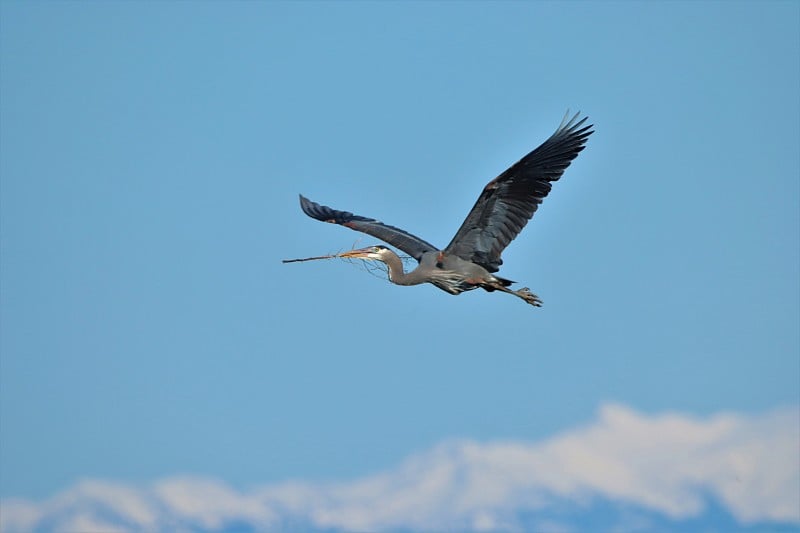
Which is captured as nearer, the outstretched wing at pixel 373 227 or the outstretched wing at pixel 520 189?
the outstretched wing at pixel 520 189

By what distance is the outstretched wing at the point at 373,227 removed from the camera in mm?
25484

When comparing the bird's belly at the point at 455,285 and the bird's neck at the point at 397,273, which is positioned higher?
the bird's neck at the point at 397,273

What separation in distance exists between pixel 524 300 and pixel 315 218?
4.89 meters

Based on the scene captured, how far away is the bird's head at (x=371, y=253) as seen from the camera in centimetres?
2491

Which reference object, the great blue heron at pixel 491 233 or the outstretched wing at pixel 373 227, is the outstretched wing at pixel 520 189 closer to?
the great blue heron at pixel 491 233

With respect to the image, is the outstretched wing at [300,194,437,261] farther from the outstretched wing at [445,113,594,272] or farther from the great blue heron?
the outstretched wing at [445,113,594,272]

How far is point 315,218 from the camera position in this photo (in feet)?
90.2

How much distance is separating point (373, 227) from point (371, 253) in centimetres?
157

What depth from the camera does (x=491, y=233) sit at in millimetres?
24000

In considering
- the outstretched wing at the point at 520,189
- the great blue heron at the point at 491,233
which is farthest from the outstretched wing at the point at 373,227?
the outstretched wing at the point at 520,189

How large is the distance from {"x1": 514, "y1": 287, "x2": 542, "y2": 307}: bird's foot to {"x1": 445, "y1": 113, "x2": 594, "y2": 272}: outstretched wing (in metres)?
1.22

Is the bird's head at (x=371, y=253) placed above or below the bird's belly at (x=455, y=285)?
above

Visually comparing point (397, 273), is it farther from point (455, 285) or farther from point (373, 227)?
point (373, 227)

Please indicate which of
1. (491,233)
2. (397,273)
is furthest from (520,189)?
(397,273)
